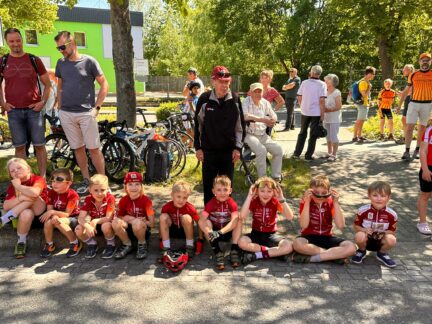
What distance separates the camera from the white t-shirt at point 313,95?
7.86m

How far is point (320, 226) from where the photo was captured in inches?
170

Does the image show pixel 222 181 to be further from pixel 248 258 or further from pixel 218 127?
pixel 248 258

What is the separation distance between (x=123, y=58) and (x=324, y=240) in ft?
16.8

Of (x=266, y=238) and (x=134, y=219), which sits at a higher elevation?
(x=134, y=219)

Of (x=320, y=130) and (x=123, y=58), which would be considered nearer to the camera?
(x=123, y=58)

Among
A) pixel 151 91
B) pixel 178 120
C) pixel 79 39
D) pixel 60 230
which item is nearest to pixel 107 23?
pixel 79 39

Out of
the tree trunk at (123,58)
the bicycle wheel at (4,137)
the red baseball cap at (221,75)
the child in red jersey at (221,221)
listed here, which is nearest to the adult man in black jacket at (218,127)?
the red baseball cap at (221,75)

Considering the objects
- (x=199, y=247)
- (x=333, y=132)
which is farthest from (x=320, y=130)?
(x=199, y=247)

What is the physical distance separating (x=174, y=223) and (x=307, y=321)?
1.85m

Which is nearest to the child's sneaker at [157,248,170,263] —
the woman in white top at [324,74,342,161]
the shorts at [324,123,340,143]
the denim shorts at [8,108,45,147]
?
the denim shorts at [8,108,45,147]

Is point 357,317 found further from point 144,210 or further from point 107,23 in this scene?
point 107,23

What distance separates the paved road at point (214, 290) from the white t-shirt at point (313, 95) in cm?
371

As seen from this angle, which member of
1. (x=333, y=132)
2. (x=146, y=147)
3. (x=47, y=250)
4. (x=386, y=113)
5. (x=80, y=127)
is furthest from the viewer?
(x=386, y=113)

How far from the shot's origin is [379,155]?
9.01 metres
